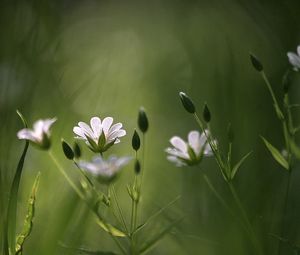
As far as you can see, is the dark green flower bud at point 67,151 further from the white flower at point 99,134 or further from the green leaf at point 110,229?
the green leaf at point 110,229

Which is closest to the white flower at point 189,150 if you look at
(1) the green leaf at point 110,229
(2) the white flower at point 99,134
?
(2) the white flower at point 99,134

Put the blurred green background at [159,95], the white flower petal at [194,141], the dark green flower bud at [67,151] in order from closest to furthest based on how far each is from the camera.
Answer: the dark green flower bud at [67,151]
the white flower petal at [194,141]
the blurred green background at [159,95]

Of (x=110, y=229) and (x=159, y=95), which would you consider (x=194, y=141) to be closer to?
(x=110, y=229)

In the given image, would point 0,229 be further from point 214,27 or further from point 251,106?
point 214,27

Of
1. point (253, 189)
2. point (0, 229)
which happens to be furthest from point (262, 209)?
point (0, 229)

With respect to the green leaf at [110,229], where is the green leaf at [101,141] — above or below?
above

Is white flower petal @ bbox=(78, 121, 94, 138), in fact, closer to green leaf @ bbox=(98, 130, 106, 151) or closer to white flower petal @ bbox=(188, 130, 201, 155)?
green leaf @ bbox=(98, 130, 106, 151)

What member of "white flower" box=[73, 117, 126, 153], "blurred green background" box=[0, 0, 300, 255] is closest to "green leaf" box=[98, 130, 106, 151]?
"white flower" box=[73, 117, 126, 153]

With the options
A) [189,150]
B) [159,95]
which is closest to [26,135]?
[189,150]
